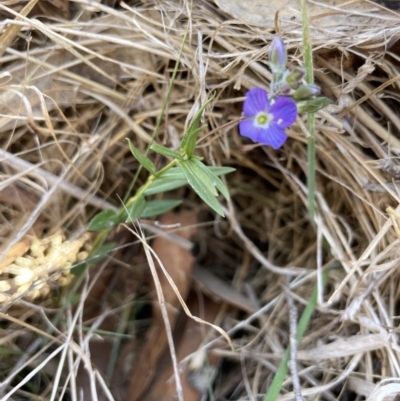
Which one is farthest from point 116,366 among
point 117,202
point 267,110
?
point 267,110

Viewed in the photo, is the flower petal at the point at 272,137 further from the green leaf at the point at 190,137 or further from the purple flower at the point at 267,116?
the green leaf at the point at 190,137

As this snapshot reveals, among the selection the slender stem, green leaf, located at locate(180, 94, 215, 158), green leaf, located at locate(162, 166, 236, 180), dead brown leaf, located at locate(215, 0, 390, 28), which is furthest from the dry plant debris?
dead brown leaf, located at locate(215, 0, 390, 28)

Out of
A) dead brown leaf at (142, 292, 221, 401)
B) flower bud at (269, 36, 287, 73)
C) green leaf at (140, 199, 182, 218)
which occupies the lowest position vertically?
dead brown leaf at (142, 292, 221, 401)

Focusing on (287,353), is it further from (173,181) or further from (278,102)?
(278,102)

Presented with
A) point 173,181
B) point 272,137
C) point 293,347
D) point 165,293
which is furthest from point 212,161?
point 293,347

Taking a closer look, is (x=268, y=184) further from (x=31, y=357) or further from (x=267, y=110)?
(x=31, y=357)

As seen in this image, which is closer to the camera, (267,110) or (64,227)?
(267,110)

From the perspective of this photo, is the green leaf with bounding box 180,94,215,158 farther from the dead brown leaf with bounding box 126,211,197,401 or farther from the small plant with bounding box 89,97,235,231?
the dead brown leaf with bounding box 126,211,197,401
